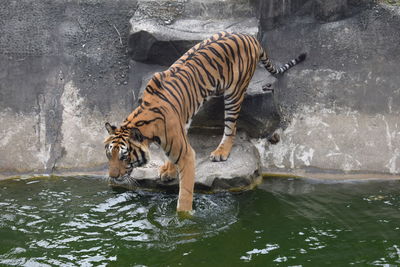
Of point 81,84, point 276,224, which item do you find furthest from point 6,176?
point 276,224

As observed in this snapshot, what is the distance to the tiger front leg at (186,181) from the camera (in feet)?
16.9

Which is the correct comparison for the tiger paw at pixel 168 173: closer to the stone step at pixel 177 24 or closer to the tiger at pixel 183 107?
the tiger at pixel 183 107

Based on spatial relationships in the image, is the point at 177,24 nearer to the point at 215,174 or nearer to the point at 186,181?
the point at 215,174

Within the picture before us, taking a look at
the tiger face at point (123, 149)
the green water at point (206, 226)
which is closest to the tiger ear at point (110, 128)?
the tiger face at point (123, 149)

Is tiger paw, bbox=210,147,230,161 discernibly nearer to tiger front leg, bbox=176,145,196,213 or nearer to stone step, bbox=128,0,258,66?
tiger front leg, bbox=176,145,196,213

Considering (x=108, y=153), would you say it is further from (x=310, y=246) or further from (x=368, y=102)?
(x=368, y=102)

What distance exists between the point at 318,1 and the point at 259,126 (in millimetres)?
1987

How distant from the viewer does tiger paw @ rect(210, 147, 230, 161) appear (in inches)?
232

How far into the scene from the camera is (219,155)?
5914mm

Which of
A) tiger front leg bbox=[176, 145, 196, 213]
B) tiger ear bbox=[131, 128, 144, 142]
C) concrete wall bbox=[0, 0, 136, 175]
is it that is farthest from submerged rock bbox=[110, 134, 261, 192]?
tiger ear bbox=[131, 128, 144, 142]

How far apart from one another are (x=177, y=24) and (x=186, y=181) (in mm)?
2660

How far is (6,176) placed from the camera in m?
6.27

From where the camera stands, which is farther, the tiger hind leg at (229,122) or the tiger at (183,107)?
the tiger hind leg at (229,122)

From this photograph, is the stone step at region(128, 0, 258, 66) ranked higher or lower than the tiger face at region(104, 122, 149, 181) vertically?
higher
